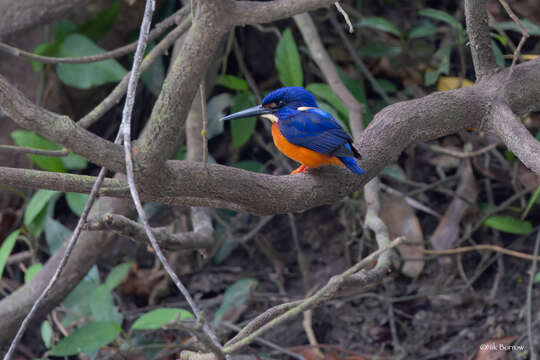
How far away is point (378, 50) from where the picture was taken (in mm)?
4289

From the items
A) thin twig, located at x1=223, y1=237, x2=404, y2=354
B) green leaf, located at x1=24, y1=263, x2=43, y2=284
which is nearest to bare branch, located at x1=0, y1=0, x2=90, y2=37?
green leaf, located at x1=24, y1=263, x2=43, y2=284

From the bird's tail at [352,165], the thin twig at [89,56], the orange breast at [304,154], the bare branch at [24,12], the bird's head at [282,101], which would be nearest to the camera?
the bird's tail at [352,165]

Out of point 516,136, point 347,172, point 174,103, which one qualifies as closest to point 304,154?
point 347,172

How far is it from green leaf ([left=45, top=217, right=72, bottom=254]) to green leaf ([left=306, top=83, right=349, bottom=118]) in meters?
1.88

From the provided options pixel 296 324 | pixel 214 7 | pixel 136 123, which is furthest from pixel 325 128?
pixel 136 123

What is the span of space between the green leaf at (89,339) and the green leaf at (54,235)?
2.70 feet

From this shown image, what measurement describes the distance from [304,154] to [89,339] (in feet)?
5.33

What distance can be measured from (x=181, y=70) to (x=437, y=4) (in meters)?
3.94

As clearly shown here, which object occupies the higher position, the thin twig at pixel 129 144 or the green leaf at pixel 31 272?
the thin twig at pixel 129 144

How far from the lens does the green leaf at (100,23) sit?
398 centimetres

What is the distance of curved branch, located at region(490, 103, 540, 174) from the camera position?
1862mm

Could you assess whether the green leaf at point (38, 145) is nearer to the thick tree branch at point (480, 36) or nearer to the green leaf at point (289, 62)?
the green leaf at point (289, 62)

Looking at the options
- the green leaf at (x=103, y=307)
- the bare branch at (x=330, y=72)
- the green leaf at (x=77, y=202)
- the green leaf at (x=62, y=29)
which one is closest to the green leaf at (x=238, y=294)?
the green leaf at (x=103, y=307)

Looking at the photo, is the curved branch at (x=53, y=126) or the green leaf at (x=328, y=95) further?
the green leaf at (x=328, y=95)
